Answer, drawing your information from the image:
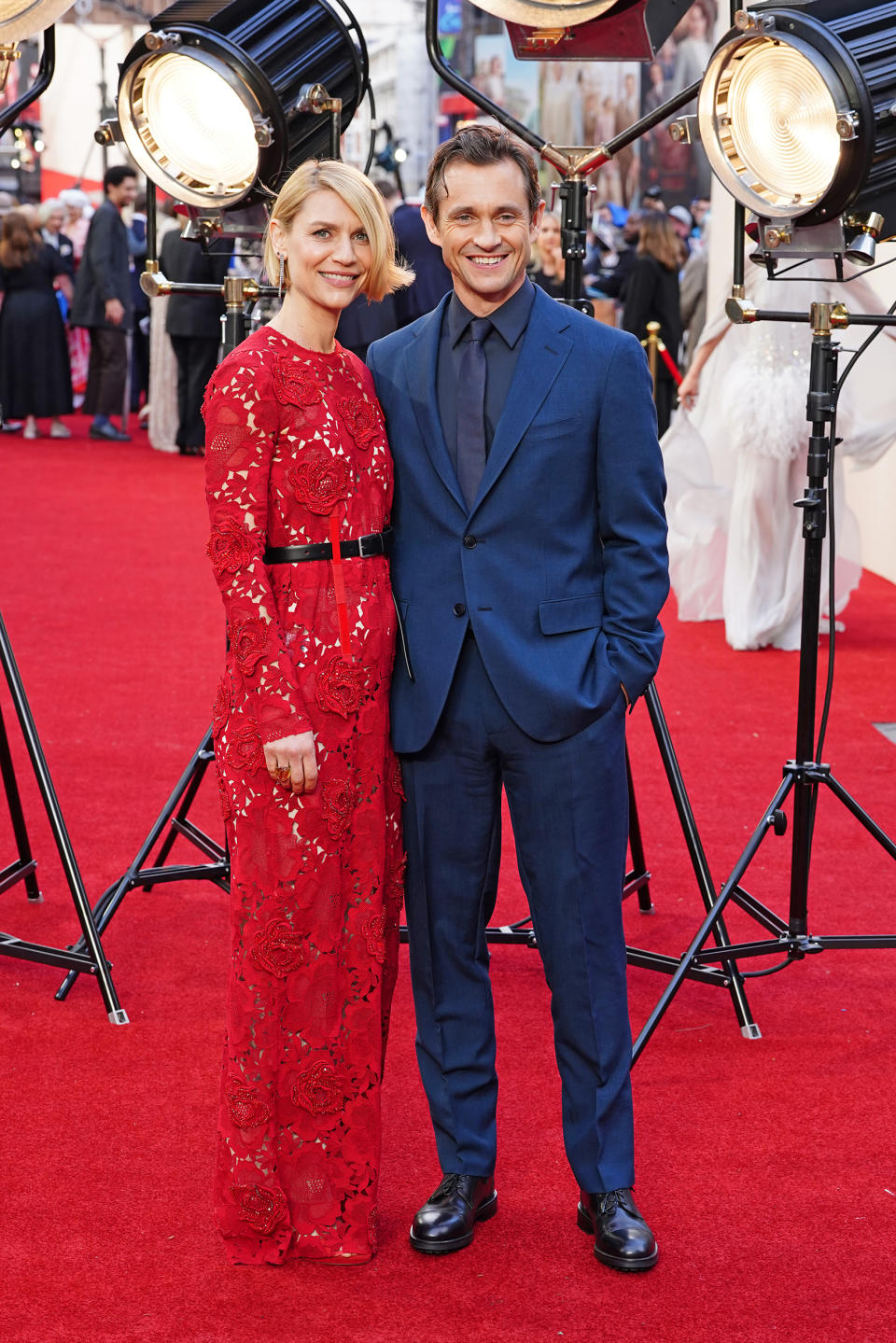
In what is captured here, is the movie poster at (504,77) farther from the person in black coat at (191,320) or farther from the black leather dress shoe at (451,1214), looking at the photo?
the black leather dress shoe at (451,1214)

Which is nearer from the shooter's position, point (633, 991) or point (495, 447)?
point (495, 447)

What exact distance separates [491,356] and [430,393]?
0.11m

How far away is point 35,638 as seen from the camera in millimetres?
6590

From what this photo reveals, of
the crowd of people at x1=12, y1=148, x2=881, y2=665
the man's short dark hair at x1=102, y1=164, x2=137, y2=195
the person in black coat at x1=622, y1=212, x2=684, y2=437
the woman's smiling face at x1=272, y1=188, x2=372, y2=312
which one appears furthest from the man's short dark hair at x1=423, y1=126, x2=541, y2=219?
the man's short dark hair at x1=102, y1=164, x2=137, y2=195

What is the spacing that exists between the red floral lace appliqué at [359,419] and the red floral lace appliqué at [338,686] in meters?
0.33

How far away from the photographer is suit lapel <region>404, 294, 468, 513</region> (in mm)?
2406

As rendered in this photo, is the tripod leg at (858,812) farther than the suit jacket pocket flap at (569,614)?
Yes

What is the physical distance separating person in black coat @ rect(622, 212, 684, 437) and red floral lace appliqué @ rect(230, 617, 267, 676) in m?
8.29

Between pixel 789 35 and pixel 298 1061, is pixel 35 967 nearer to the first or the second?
→ pixel 298 1061

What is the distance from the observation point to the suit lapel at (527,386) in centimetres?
236

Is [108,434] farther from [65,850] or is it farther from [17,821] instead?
[65,850]

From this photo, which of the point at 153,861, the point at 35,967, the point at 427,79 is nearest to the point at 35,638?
the point at 153,861

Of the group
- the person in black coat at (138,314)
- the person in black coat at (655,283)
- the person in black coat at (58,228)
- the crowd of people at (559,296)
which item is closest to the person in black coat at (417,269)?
the crowd of people at (559,296)

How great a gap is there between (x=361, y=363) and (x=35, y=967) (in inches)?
71.1
